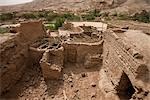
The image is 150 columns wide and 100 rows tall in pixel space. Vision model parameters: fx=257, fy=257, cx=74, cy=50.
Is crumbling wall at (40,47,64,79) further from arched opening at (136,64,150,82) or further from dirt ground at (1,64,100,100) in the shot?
arched opening at (136,64,150,82)

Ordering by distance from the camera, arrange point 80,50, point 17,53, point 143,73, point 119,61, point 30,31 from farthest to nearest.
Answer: point 80,50 < point 30,31 < point 17,53 < point 119,61 < point 143,73

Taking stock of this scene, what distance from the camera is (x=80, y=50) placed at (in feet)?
44.7

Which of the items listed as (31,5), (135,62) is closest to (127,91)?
(135,62)

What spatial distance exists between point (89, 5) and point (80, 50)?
2725 cm

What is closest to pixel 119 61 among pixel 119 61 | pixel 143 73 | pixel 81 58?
pixel 119 61

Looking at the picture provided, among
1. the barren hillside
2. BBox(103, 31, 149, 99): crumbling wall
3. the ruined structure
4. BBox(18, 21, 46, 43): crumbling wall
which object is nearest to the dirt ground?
the ruined structure

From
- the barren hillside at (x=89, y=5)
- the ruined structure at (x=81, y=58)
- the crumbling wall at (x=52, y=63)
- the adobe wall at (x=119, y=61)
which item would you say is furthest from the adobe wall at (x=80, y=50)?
the barren hillside at (x=89, y=5)

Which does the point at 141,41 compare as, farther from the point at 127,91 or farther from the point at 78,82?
the point at 78,82

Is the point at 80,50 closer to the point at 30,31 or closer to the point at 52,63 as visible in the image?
the point at 52,63

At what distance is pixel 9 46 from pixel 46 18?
1782cm

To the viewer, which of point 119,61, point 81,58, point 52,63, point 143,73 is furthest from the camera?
point 81,58

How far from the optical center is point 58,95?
434 inches

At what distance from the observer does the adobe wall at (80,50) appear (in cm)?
1352

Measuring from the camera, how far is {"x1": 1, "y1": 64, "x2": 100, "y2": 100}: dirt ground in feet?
35.9
